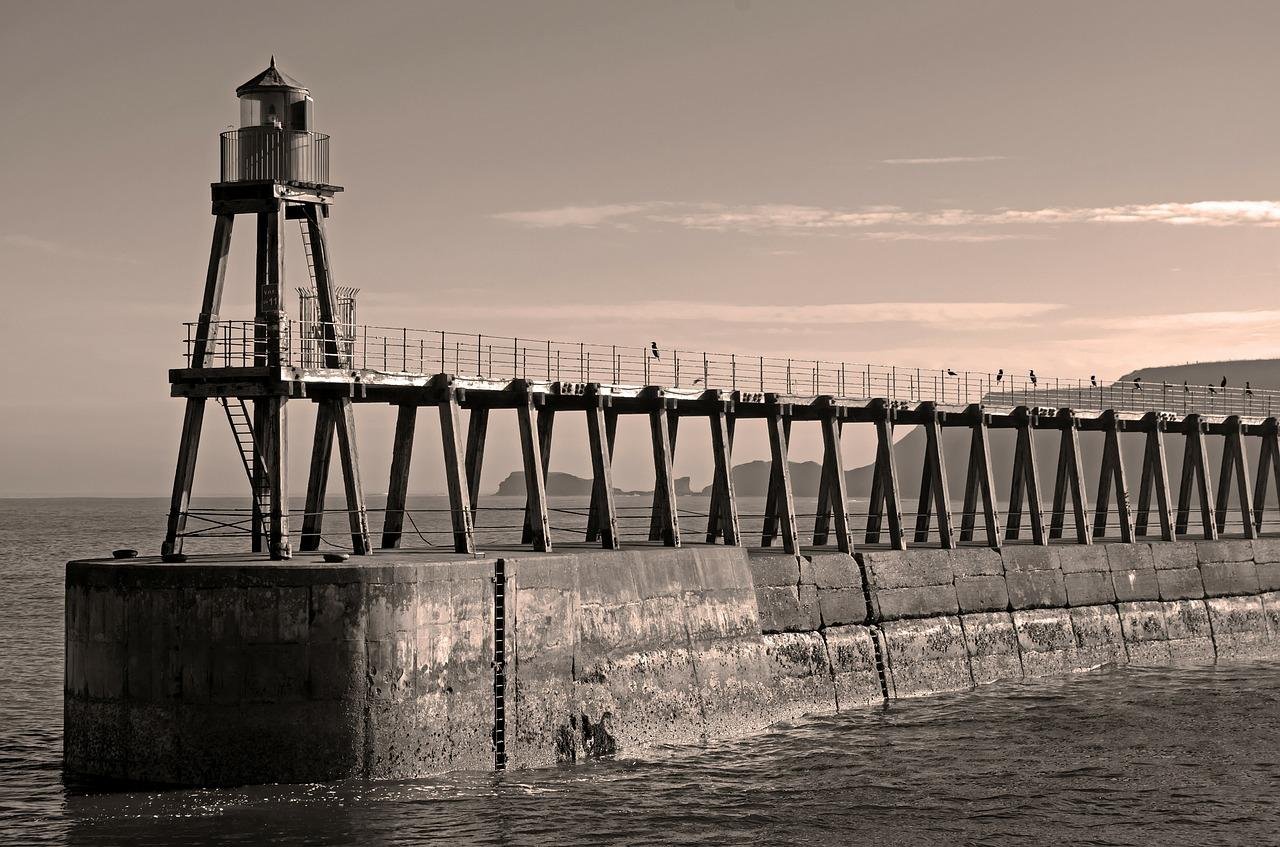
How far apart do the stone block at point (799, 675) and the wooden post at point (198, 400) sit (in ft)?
40.6

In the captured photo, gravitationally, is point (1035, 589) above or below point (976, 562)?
below

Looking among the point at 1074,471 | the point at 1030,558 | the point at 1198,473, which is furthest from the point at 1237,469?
the point at 1030,558

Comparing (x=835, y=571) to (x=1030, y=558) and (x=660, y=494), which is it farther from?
(x=1030, y=558)

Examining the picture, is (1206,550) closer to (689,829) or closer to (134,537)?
(689,829)

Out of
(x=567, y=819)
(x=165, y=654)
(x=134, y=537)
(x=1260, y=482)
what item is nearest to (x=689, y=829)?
(x=567, y=819)

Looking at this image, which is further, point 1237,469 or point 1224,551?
point 1237,469

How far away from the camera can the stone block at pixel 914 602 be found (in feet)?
113

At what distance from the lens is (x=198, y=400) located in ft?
87.0

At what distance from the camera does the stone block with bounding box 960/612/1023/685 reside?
36375 millimetres

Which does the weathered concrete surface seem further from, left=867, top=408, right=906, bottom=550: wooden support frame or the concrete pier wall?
left=867, top=408, right=906, bottom=550: wooden support frame

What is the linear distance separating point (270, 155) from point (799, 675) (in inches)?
609

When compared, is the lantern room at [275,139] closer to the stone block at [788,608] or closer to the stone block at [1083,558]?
the stone block at [788,608]

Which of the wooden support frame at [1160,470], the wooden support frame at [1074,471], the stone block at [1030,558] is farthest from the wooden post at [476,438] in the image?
the wooden support frame at [1160,470]

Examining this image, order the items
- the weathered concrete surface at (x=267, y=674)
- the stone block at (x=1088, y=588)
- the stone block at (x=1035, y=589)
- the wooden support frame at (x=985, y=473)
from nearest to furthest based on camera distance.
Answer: the weathered concrete surface at (x=267, y=674)
the stone block at (x=1035, y=589)
the wooden support frame at (x=985, y=473)
the stone block at (x=1088, y=588)
